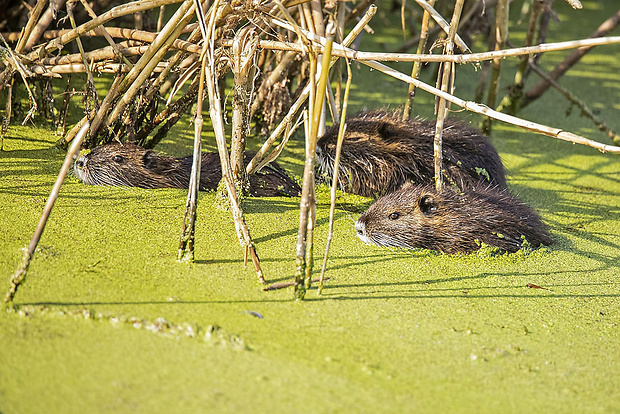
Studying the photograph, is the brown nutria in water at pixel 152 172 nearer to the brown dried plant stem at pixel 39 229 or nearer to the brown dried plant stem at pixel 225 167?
the brown dried plant stem at pixel 225 167

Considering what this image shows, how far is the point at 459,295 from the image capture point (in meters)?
2.50

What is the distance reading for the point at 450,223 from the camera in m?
3.01

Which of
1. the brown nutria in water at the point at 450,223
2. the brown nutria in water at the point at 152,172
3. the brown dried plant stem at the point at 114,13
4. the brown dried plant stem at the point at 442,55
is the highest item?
the brown dried plant stem at the point at 114,13

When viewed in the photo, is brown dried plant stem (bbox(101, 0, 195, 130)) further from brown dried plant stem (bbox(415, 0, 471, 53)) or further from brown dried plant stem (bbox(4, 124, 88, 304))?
brown dried plant stem (bbox(415, 0, 471, 53))

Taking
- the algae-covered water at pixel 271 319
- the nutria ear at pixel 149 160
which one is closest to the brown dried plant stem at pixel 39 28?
→ the algae-covered water at pixel 271 319

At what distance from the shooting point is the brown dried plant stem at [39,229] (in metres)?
1.84

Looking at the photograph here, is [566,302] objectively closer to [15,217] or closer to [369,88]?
→ [15,217]

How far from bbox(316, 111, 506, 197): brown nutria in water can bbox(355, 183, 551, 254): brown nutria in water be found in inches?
17.6

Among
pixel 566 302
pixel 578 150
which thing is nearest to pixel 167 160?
pixel 566 302

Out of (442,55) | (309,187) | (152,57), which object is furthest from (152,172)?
(442,55)

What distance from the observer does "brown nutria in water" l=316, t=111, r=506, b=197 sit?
3609 millimetres

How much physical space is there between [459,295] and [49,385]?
1492 mm

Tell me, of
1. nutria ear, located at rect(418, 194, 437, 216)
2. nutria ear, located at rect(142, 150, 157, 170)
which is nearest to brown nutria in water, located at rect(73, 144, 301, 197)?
nutria ear, located at rect(142, 150, 157, 170)

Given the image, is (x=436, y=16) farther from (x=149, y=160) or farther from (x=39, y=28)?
(x=39, y=28)
